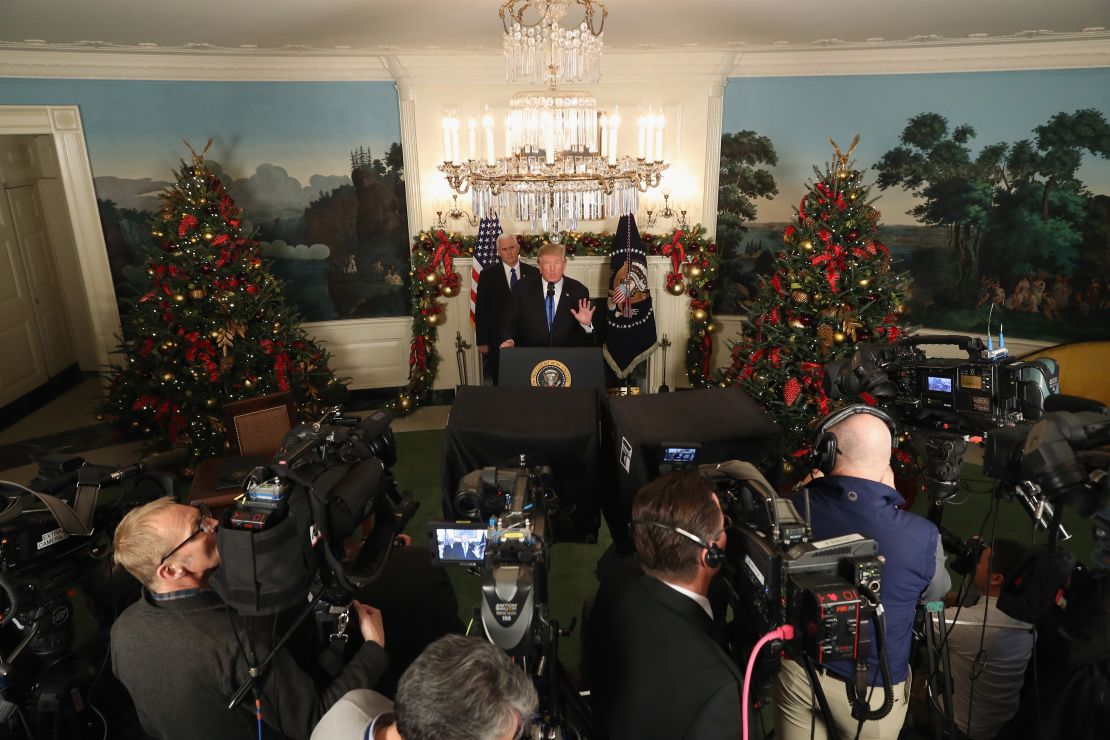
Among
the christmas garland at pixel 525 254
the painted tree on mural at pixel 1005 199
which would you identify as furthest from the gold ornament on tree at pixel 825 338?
the painted tree on mural at pixel 1005 199

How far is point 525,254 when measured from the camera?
23.5 feet

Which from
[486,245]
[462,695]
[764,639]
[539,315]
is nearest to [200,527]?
[462,695]

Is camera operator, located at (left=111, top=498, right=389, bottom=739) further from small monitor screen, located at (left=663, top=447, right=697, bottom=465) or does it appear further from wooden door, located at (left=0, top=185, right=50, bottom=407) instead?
wooden door, located at (left=0, top=185, right=50, bottom=407)

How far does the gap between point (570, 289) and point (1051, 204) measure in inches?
185

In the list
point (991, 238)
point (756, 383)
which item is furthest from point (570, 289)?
point (991, 238)

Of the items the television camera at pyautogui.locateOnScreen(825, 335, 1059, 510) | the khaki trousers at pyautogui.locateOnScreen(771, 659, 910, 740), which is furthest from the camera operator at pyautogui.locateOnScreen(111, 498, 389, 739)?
the television camera at pyautogui.locateOnScreen(825, 335, 1059, 510)

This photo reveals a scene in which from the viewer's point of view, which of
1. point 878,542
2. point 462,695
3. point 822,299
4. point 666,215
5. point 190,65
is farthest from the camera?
point 666,215

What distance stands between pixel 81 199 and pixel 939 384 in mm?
7287

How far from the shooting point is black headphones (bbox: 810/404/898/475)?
2.42m

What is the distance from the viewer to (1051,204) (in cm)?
655

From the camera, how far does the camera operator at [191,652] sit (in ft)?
6.60

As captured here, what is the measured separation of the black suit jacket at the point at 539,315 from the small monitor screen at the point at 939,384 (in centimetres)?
318

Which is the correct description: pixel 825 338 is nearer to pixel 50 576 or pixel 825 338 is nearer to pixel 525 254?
pixel 525 254

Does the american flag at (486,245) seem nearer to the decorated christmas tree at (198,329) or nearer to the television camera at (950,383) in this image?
the decorated christmas tree at (198,329)
